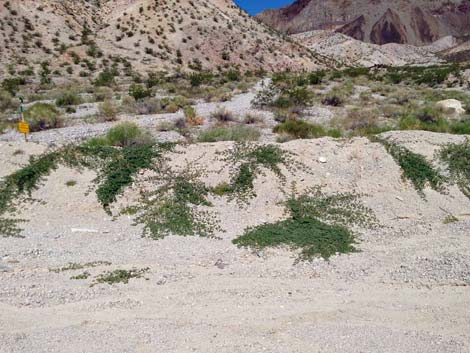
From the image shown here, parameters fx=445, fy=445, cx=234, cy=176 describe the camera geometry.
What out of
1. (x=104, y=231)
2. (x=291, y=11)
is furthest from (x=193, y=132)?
(x=291, y=11)

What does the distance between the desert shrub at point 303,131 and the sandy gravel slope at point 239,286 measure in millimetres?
3470

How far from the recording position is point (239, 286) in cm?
645

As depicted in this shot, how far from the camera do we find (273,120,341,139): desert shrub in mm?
13414

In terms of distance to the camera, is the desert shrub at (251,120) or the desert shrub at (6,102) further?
the desert shrub at (6,102)

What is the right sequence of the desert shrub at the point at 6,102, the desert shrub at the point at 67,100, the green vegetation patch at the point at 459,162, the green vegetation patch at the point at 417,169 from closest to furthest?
the green vegetation patch at the point at 417,169, the green vegetation patch at the point at 459,162, the desert shrub at the point at 6,102, the desert shrub at the point at 67,100

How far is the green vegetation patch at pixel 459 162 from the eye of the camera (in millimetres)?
10297

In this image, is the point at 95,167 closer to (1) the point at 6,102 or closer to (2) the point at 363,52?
(1) the point at 6,102

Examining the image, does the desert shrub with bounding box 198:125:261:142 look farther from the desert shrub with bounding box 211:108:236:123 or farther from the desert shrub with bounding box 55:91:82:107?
the desert shrub with bounding box 55:91:82:107

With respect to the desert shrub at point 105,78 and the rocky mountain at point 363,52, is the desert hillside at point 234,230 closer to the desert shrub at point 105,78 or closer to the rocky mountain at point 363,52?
the desert shrub at point 105,78

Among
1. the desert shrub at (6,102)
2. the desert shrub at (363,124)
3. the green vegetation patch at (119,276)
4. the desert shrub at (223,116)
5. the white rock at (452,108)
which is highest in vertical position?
the white rock at (452,108)

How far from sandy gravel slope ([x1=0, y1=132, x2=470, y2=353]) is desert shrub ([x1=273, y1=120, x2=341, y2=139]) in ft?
11.4

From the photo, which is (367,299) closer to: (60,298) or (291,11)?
(60,298)

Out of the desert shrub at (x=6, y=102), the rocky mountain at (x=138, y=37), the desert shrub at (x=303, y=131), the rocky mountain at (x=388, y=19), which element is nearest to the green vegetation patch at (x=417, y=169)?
the desert shrub at (x=303, y=131)

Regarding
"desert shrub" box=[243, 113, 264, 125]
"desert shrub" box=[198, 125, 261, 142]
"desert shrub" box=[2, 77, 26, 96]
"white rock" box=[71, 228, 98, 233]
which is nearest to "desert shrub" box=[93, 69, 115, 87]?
"desert shrub" box=[2, 77, 26, 96]
